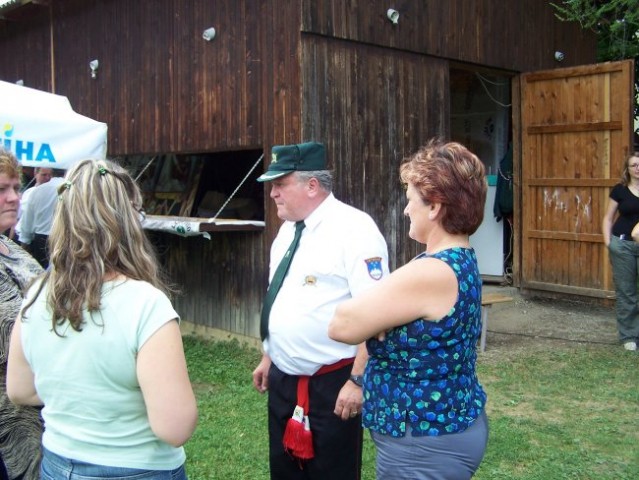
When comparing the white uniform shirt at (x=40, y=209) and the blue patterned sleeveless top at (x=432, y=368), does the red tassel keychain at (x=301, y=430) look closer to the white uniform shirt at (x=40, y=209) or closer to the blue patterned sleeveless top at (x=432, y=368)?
the blue patterned sleeveless top at (x=432, y=368)

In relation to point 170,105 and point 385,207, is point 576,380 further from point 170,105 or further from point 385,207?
point 170,105

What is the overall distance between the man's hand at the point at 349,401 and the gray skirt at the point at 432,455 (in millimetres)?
494

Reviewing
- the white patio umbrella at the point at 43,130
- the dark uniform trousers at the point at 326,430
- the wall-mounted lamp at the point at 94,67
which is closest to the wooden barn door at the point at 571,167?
the wall-mounted lamp at the point at 94,67

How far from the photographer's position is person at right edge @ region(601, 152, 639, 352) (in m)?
6.40

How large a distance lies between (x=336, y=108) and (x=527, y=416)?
115 inches

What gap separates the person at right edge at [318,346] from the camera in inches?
116

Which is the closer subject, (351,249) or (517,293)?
(351,249)

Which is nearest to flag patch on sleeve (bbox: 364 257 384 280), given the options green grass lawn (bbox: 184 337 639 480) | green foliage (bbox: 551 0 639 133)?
green grass lawn (bbox: 184 337 639 480)

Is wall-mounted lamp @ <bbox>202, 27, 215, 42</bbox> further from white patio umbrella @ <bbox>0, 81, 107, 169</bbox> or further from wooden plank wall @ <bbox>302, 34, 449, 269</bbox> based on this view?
white patio umbrella @ <bbox>0, 81, 107, 169</bbox>

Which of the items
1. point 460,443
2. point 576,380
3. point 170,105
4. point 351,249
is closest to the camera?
point 460,443

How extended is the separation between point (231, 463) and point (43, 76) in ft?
22.7

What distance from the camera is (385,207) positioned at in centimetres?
668

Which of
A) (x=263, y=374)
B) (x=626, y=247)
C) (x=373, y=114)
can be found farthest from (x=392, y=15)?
(x=263, y=374)

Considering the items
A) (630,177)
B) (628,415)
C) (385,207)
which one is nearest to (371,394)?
(628,415)
